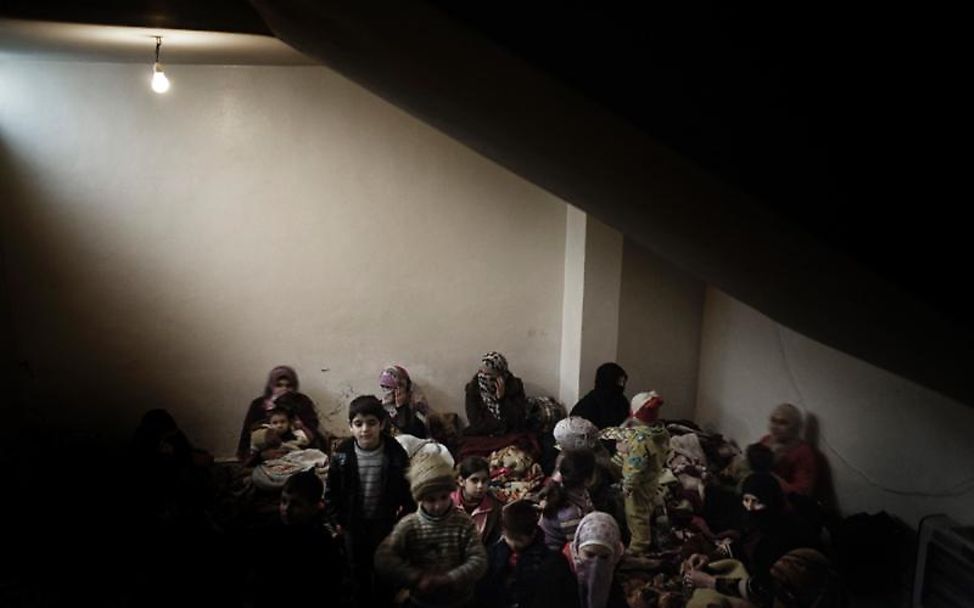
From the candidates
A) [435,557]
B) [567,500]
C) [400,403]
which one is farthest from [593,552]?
[400,403]

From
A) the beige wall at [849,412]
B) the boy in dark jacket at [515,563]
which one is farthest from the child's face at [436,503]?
the beige wall at [849,412]

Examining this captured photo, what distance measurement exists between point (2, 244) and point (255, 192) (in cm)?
166

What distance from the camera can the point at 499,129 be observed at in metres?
1.95

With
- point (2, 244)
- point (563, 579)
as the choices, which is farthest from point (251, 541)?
point (2, 244)

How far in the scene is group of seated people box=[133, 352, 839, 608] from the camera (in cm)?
309

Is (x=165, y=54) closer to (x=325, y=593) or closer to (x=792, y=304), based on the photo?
(x=325, y=593)

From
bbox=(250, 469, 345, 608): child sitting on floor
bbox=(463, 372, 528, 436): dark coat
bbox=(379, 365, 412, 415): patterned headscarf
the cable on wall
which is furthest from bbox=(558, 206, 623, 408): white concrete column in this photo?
bbox=(250, 469, 345, 608): child sitting on floor

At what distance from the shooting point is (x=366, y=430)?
11.8ft

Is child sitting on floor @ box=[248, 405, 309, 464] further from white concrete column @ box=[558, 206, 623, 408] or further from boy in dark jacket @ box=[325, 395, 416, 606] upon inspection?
white concrete column @ box=[558, 206, 623, 408]

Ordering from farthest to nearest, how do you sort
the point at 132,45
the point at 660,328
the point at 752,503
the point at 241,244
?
the point at 660,328
the point at 241,244
the point at 132,45
the point at 752,503

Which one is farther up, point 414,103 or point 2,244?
point 414,103

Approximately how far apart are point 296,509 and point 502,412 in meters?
2.55

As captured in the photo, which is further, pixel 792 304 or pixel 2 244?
pixel 2 244

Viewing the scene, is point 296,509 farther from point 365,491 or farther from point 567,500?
point 567,500
